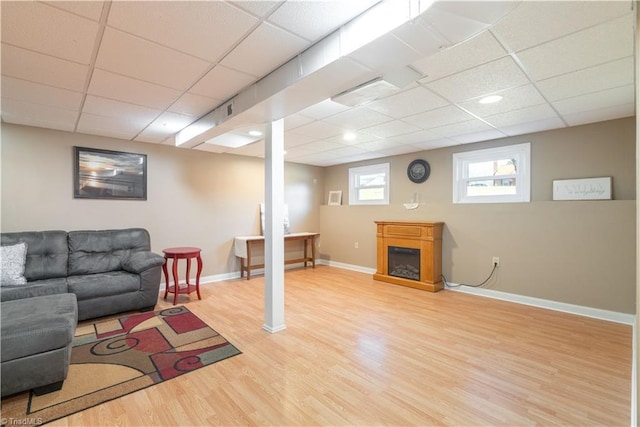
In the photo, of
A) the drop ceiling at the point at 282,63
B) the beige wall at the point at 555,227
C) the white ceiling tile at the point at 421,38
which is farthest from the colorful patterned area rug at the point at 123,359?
the beige wall at the point at 555,227

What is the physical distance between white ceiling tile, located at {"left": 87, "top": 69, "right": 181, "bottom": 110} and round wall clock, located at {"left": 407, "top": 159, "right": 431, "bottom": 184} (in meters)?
3.93

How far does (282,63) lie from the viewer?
210 cm

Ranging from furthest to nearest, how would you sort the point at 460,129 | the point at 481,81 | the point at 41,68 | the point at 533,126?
the point at 460,129
the point at 533,126
the point at 481,81
the point at 41,68

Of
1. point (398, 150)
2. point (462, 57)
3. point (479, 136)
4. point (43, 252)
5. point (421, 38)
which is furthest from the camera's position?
point (398, 150)

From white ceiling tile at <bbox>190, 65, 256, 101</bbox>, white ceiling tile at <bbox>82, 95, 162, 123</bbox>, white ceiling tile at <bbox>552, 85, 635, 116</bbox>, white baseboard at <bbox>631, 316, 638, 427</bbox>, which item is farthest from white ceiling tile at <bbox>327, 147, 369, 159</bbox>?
white baseboard at <bbox>631, 316, 638, 427</bbox>

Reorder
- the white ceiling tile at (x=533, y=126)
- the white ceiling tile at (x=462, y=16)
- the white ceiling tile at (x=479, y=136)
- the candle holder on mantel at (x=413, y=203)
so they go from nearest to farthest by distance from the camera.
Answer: the white ceiling tile at (x=462, y=16) → the white ceiling tile at (x=533, y=126) → the white ceiling tile at (x=479, y=136) → the candle holder on mantel at (x=413, y=203)

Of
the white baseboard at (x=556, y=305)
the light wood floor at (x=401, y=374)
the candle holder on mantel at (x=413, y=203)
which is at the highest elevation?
the candle holder on mantel at (x=413, y=203)

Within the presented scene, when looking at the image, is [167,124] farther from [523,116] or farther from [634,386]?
[634,386]

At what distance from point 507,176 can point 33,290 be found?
19.0 ft

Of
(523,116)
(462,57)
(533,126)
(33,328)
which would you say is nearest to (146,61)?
(33,328)

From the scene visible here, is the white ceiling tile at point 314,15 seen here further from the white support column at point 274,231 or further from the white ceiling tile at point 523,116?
the white ceiling tile at point 523,116

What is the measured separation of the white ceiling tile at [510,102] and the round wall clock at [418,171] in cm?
189

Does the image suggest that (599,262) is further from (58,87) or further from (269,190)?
(58,87)

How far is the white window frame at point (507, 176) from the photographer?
4027mm
